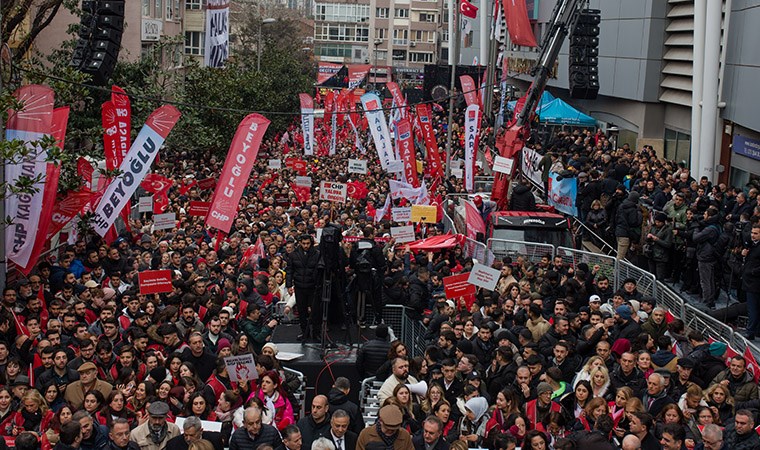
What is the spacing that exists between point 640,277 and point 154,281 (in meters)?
7.52

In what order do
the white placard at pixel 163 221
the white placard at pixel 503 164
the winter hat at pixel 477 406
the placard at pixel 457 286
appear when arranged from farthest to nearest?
the white placard at pixel 503 164 < the white placard at pixel 163 221 < the placard at pixel 457 286 < the winter hat at pixel 477 406

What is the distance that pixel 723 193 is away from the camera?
20.7 metres

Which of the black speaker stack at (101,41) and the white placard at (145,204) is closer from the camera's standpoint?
the black speaker stack at (101,41)

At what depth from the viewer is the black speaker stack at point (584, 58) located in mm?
23547

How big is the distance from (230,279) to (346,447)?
7.52 meters

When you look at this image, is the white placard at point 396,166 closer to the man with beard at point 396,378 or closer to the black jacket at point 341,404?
the man with beard at point 396,378

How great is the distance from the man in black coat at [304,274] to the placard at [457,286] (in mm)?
2363

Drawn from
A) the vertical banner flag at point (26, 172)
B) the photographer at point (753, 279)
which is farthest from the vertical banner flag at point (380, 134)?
the vertical banner flag at point (26, 172)

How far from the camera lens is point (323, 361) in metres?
13.3

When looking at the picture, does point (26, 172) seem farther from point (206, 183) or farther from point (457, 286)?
point (206, 183)

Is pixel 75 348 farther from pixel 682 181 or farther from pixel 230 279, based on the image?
pixel 682 181

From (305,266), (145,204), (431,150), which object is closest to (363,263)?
(305,266)

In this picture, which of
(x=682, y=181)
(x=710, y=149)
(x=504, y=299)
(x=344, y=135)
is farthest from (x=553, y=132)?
(x=504, y=299)

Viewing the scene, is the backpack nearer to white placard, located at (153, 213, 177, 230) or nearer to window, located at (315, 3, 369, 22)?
white placard, located at (153, 213, 177, 230)
